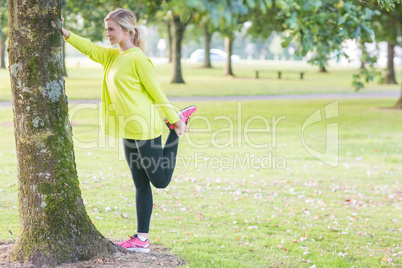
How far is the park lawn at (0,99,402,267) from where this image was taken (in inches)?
205

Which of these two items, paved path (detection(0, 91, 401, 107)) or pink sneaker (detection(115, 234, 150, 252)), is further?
paved path (detection(0, 91, 401, 107))

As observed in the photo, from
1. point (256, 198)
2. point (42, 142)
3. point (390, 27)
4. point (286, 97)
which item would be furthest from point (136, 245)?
point (390, 27)

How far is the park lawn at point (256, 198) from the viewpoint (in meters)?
5.21

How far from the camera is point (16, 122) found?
13.1ft

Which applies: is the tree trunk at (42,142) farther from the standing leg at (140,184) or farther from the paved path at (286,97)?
the paved path at (286,97)

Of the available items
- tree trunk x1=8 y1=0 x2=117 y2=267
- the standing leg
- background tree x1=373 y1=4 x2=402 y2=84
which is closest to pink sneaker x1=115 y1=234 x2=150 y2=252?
the standing leg

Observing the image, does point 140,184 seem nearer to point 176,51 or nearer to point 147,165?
point 147,165

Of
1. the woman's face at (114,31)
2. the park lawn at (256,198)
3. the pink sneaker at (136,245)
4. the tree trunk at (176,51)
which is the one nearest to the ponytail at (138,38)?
the woman's face at (114,31)

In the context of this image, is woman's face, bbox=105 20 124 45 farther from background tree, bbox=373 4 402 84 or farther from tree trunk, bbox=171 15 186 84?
tree trunk, bbox=171 15 186 84

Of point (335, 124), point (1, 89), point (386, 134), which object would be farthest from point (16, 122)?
point (1, 89)

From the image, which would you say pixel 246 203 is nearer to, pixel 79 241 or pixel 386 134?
pixel 79 241

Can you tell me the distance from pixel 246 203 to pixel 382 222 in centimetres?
179

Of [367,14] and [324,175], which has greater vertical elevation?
[367,14]

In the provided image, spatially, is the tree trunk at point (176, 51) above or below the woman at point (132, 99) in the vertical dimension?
Result: above
